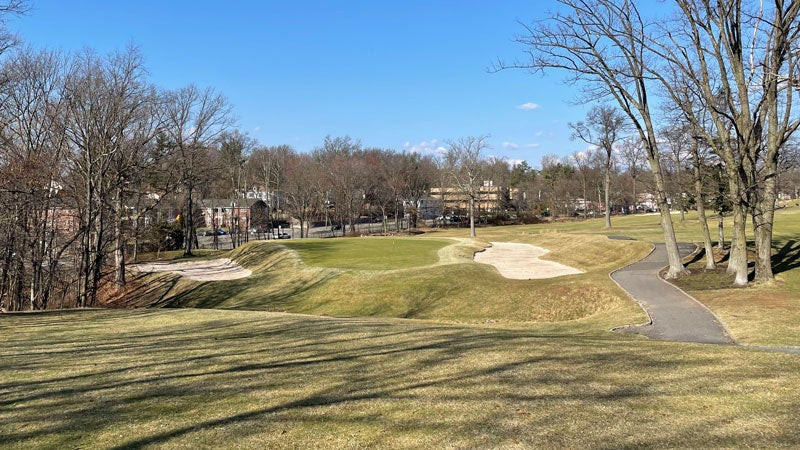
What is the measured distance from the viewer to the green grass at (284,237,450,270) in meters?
28.4

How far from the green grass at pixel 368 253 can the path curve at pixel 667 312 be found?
36.9 ft

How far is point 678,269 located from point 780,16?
943cm

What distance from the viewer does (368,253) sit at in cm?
3331

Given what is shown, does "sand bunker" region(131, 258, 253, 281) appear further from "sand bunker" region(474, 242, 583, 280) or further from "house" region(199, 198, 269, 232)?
"house" region(199, 198, 269, 232)

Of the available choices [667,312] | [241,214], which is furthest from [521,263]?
[241,214]

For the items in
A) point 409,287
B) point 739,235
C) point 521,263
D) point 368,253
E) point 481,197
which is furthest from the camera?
point 481,197

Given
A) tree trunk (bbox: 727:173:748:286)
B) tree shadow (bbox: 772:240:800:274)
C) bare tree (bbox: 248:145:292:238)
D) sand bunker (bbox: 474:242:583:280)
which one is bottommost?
sand bunker (bbox: 474:242:583:280)

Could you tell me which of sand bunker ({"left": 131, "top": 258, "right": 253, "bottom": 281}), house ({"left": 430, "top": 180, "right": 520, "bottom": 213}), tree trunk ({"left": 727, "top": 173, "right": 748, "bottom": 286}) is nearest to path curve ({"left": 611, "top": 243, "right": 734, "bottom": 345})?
tree trunk ({"left": 727, "top": 173, "right": 748, "bottom": 286})

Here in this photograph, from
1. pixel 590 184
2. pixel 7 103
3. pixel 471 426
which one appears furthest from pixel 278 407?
pixel 590 184

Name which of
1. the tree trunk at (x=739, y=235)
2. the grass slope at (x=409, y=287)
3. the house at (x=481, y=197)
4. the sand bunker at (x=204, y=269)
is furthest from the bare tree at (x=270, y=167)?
the tree trunk at (x=739, y=235)

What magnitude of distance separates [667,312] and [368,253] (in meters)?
21.1

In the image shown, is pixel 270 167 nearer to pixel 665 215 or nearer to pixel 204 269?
pixel 204 269

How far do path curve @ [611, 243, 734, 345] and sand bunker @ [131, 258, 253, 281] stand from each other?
21915 mm

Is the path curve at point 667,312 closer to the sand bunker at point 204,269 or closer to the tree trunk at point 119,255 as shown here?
the sand bunker at point 204,269
